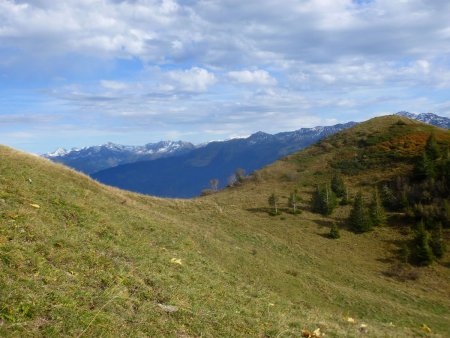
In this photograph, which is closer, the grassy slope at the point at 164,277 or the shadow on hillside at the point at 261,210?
the grassy slope at the point at 164,277

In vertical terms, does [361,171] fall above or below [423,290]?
above

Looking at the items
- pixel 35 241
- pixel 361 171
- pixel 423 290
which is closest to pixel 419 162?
pixel 361 171

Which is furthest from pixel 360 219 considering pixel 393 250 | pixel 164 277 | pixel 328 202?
pixel 164 277

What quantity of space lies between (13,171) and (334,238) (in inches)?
1631

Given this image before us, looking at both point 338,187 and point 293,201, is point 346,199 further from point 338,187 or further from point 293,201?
point 293,201

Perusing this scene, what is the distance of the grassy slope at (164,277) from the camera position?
32.3 feet

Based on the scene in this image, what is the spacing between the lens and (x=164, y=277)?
1480 cm

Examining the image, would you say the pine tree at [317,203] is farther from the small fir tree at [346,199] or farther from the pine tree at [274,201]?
the pine tree at [274,201]

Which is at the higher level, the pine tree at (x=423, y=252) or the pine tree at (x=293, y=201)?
the pine tree at (x=293, y=201)

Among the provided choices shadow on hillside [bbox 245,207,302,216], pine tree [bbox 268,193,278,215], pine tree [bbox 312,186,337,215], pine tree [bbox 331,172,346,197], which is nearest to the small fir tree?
pine tree [bbox 331,172,346,197]

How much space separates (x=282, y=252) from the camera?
38.4 meters

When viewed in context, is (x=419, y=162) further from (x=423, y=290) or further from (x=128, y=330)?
(x=128, y=330)

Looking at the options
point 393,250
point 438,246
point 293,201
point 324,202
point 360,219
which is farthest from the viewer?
point 324,202

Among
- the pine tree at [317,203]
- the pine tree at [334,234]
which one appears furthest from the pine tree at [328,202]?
the pine tree at [334,234]
